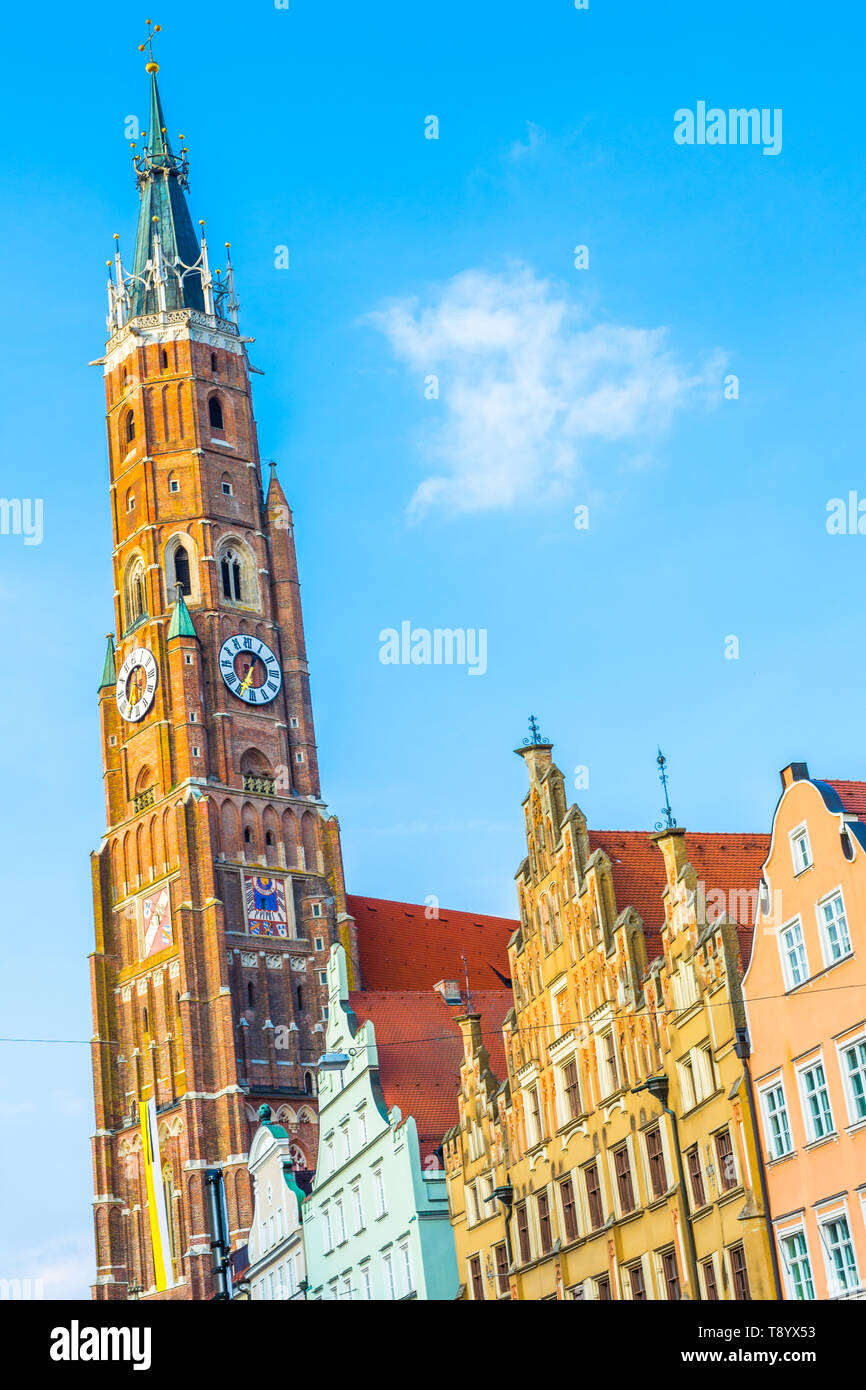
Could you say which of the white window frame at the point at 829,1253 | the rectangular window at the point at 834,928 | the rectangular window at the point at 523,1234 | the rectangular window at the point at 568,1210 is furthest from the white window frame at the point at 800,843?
the rectangular window at the point at 523,1234

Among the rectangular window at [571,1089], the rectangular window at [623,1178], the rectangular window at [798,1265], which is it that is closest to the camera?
the rectangular window at [798,1265]

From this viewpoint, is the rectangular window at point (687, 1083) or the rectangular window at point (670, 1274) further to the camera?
the rectangular window at point (670, 1274)

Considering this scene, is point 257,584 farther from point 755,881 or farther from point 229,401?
point 755,881

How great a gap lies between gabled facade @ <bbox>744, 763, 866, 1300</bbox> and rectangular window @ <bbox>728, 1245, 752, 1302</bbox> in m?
1.38

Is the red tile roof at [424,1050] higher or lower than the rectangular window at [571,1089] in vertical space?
higher

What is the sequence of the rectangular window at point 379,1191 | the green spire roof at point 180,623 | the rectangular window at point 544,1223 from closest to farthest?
the rectangular window at point 544,1223, the rectangular window at point 379,1191, the green spire roof at point 180,623

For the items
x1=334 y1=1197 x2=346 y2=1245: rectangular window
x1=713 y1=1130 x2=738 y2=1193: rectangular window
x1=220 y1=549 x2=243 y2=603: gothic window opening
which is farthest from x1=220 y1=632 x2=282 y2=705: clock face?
x1=713 y1=1130 x2=738 y2=1193: rectangular window

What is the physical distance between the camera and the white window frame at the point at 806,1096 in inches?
1243

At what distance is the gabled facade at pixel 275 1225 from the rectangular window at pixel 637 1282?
18123 millimetres

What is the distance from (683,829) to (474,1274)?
49.5 ft

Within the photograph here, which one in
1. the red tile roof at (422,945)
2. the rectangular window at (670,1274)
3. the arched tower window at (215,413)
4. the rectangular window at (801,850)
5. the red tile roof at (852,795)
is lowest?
the rectangular window at (670,1274)

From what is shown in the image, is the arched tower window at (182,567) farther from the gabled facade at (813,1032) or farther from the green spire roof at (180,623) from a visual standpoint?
the gabled facade at (813,1032)

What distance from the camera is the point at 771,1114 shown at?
33.3 m

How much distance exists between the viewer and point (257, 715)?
9281 centimetres
